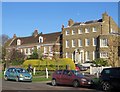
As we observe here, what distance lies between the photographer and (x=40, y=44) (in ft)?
274

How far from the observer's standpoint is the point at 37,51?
76438 mm

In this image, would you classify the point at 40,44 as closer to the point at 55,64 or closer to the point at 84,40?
the point at 84,40

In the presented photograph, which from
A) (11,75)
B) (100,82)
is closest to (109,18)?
(11,75)

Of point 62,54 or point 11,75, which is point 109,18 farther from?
point 11,75

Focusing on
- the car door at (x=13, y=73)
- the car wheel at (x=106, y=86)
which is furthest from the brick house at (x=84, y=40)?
the car wheel at (x=106, y=86)

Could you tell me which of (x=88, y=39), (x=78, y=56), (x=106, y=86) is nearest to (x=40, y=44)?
(x=78, y=56)

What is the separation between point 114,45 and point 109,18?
25.8 m

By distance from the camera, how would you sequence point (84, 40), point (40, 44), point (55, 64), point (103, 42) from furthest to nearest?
point (40, 44)
point (84, 40)
point (103, 42)
point (55, 64)

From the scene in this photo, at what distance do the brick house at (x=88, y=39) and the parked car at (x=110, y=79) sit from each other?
4049 cm

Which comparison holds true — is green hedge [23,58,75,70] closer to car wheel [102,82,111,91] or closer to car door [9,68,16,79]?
car door [9,68,16,79]

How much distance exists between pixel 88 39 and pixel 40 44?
18.3 meters

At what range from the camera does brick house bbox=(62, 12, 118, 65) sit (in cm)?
6564

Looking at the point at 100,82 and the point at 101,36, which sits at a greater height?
the point at 101,36

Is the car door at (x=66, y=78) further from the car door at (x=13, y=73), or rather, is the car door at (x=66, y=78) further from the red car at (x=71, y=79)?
the car door at (x=13, y=73)
